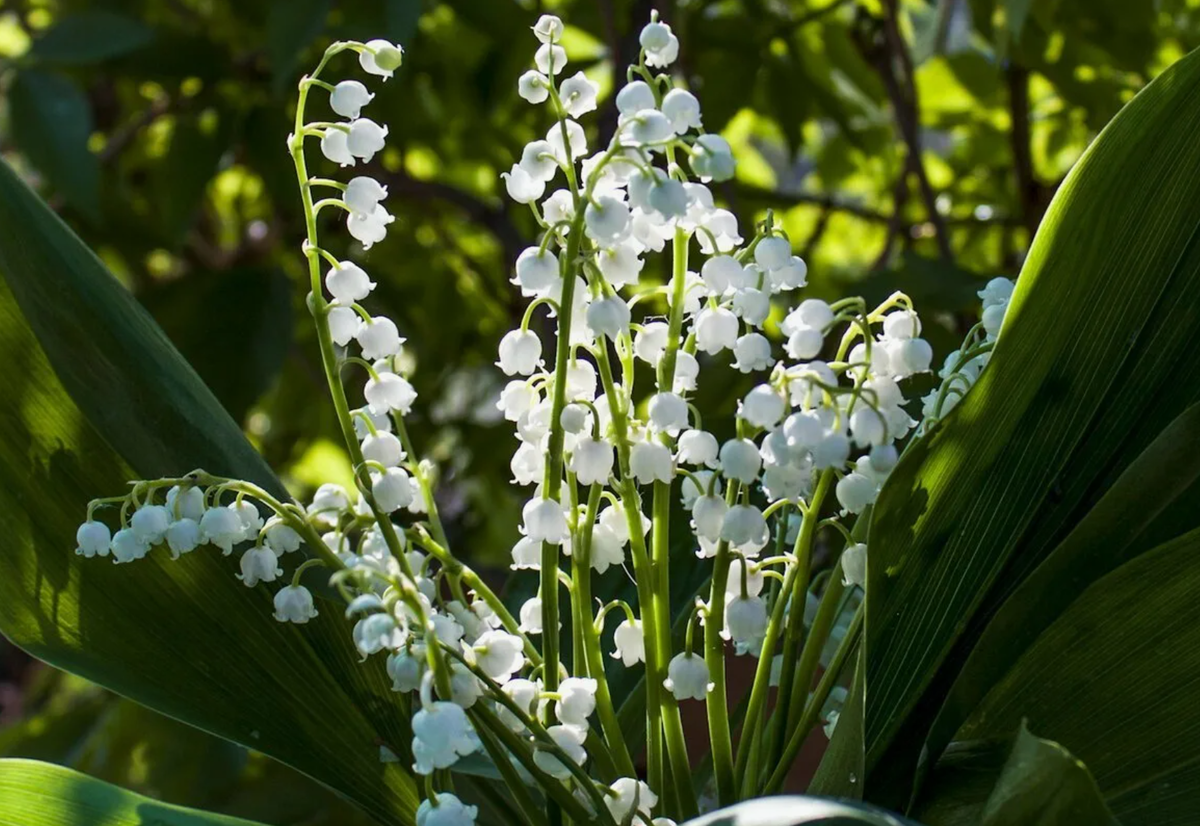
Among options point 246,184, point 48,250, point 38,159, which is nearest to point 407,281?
point 246,184

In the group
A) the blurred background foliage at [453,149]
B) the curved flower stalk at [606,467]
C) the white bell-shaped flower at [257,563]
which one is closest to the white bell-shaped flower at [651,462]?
the curved flower stalk at [606,467]

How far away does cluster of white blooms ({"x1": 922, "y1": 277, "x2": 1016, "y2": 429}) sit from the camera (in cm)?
36

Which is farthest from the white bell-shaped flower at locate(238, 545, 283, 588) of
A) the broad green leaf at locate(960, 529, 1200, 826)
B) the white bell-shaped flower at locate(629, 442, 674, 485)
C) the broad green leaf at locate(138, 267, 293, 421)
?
the broad green leaf at locate(138, 267, 293, 421)

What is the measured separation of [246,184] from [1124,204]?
4.00ft

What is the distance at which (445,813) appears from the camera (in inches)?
11.0

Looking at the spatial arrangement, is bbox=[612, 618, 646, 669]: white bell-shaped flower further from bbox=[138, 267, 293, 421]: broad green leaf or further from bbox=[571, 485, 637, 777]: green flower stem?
bbox=[138, 267, 293, 421]: broad green leaf

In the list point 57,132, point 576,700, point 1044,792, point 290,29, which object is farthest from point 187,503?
point 57,132

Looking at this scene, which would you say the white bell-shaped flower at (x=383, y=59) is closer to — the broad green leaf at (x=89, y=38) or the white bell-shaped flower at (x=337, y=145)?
the white bell-shaped flower at (x=337, y=145)

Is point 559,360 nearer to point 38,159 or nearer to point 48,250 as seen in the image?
point 48,250

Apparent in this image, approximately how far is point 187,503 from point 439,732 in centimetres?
11

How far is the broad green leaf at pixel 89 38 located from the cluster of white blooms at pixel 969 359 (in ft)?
2.07

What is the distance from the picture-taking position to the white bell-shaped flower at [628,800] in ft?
1.04

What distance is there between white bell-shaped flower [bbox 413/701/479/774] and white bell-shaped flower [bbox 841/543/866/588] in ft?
0.40

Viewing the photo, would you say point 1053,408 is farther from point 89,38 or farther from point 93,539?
point 89,38
